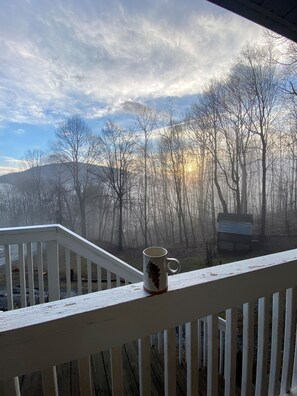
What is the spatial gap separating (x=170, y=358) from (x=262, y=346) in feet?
1.35

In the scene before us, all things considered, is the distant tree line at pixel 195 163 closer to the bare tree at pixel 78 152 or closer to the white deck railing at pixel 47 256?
the bare tree at pixel 78 152

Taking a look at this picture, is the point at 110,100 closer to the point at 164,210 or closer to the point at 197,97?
the point at 197,97

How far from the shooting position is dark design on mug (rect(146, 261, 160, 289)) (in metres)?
0.59

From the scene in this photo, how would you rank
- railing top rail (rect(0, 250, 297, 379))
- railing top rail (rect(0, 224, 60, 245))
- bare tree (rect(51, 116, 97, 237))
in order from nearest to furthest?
railing top rail (rect(0, 250, 297, 379)) → railing top rail (rect(0, 224, 60, 245)) → bare tree (rect(51, 116, 97, 237))

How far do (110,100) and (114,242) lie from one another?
2066 mm

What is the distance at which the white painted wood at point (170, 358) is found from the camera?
0.66 metres

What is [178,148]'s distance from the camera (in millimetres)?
4371

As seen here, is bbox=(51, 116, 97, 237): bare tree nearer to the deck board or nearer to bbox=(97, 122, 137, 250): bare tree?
bbox=(97, 122, 137, 250): bare tree

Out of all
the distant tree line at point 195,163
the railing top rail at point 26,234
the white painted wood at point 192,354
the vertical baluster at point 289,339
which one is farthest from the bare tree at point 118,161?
the white painted wood at point 192,354

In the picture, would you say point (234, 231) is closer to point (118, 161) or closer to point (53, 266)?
point (118, 161)

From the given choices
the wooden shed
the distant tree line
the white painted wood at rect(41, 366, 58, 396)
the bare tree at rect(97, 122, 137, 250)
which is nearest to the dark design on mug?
the white painted wood at rect(41, 366, 58, 396)

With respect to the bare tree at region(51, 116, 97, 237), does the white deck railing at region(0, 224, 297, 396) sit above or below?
below

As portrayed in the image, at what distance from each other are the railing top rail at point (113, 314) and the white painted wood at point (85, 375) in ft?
0.19

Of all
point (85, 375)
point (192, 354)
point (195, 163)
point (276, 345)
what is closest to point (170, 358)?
point (192, 354)
